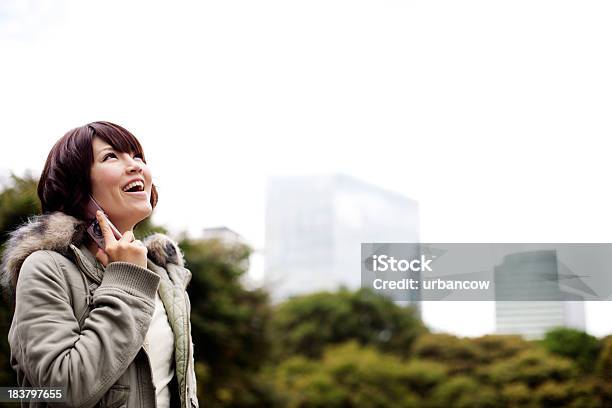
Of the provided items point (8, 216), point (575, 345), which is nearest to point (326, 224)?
point (575, 345)

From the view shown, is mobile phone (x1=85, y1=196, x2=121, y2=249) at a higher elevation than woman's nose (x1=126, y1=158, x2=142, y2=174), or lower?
lower

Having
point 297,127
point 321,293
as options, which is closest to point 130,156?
point 297,127

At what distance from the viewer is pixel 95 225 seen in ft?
2.64

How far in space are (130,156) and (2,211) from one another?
2394 mm

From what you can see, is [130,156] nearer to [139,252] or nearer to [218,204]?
[139,252]

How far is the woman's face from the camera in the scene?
2.68 ft

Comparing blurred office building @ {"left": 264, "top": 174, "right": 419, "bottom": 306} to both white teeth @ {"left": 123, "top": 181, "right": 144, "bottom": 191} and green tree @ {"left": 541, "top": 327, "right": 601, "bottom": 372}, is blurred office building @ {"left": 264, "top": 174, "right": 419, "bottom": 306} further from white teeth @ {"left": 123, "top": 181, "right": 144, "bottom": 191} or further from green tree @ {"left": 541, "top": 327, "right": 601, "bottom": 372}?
white teeth @ {"left": 123, "top": 181, "right": 144, "bottom": 191}

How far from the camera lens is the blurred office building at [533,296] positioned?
3834mm

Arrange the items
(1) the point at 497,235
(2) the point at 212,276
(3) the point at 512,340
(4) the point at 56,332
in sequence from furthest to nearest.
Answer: (3) the point at 512,340 → (2) the point at 212,276 → (1) the point at 497,235 → (4) the point at 56,332

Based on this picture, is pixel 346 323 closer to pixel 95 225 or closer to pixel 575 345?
pixel 575 345

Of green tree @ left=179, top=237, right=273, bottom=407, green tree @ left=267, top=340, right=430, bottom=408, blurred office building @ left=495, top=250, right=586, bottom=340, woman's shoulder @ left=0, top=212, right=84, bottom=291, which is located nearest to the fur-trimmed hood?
woman's shoulder @ left=0, top=212, right=84, bottom=291

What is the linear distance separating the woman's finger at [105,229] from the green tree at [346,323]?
362 inches

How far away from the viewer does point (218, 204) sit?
294 inches

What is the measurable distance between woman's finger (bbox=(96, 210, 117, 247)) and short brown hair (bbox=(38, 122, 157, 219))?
0.05 m
